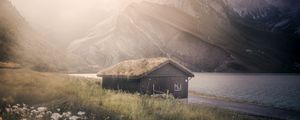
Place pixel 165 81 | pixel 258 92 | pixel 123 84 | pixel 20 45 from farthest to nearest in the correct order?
1. pixel 20 45
2. pixel 258 92
3. pixel 123 84
4. pixel 165 81

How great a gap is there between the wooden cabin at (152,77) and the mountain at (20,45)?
48.6m

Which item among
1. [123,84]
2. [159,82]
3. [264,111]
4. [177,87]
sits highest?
[159,82]

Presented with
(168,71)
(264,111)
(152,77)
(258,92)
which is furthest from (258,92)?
(152,77)

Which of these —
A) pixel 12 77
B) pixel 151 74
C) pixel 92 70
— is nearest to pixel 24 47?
pixel 92 70

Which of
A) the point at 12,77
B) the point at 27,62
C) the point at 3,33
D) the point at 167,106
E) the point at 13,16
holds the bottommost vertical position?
the point at 167,106

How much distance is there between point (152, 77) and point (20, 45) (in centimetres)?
8156

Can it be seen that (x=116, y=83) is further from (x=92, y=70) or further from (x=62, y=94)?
(x=92, y=70)

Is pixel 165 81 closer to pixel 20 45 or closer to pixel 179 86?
pixel 179 86

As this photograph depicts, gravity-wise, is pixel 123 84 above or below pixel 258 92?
above

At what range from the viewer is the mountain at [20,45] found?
87.9 metres

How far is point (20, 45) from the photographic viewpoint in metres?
106

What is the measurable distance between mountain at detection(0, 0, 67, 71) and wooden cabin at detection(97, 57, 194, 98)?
160 ft

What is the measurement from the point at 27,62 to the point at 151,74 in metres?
64.9

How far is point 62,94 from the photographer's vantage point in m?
20.0
